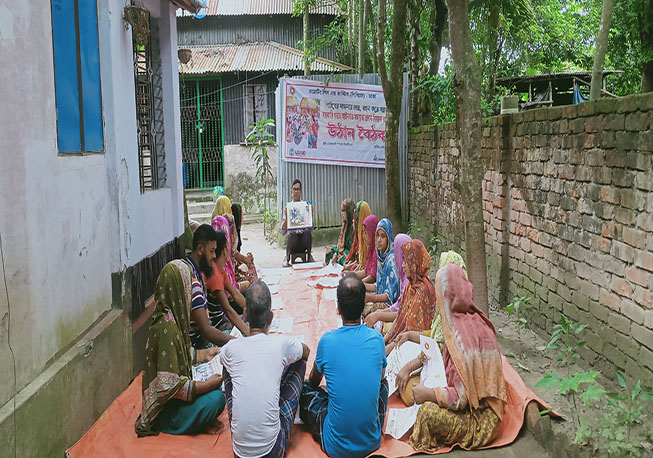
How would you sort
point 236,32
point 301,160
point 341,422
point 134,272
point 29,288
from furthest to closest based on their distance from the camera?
point 236,32 < point 301,160 < point 134,272 < point 341,422 < point 29,288

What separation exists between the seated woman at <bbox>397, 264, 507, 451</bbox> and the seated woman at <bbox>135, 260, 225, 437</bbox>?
1.37 metres

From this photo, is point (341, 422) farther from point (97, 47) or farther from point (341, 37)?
point (341, 37)

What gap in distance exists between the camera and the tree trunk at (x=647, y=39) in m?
8.27

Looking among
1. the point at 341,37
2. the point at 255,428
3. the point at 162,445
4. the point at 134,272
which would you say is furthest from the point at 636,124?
the point at 341,37

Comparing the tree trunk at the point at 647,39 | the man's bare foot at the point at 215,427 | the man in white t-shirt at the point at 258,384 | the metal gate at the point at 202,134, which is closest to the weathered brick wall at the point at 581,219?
the man in white t-shirt at the point at 258,384

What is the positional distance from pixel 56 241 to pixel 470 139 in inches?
136

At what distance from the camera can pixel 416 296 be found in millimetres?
4547

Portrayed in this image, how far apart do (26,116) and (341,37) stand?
609 inches

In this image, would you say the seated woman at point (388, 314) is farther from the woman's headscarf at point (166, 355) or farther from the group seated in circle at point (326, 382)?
the woman's headscarf at point (166, 355)

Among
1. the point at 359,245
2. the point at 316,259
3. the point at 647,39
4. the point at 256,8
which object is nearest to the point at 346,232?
the point at 359,245

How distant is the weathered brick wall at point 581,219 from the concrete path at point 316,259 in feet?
2.64

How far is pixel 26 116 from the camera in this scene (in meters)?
3.05

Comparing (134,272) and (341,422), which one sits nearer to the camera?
(341,422)

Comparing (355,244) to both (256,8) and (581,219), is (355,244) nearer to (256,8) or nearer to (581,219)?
(581,219)
